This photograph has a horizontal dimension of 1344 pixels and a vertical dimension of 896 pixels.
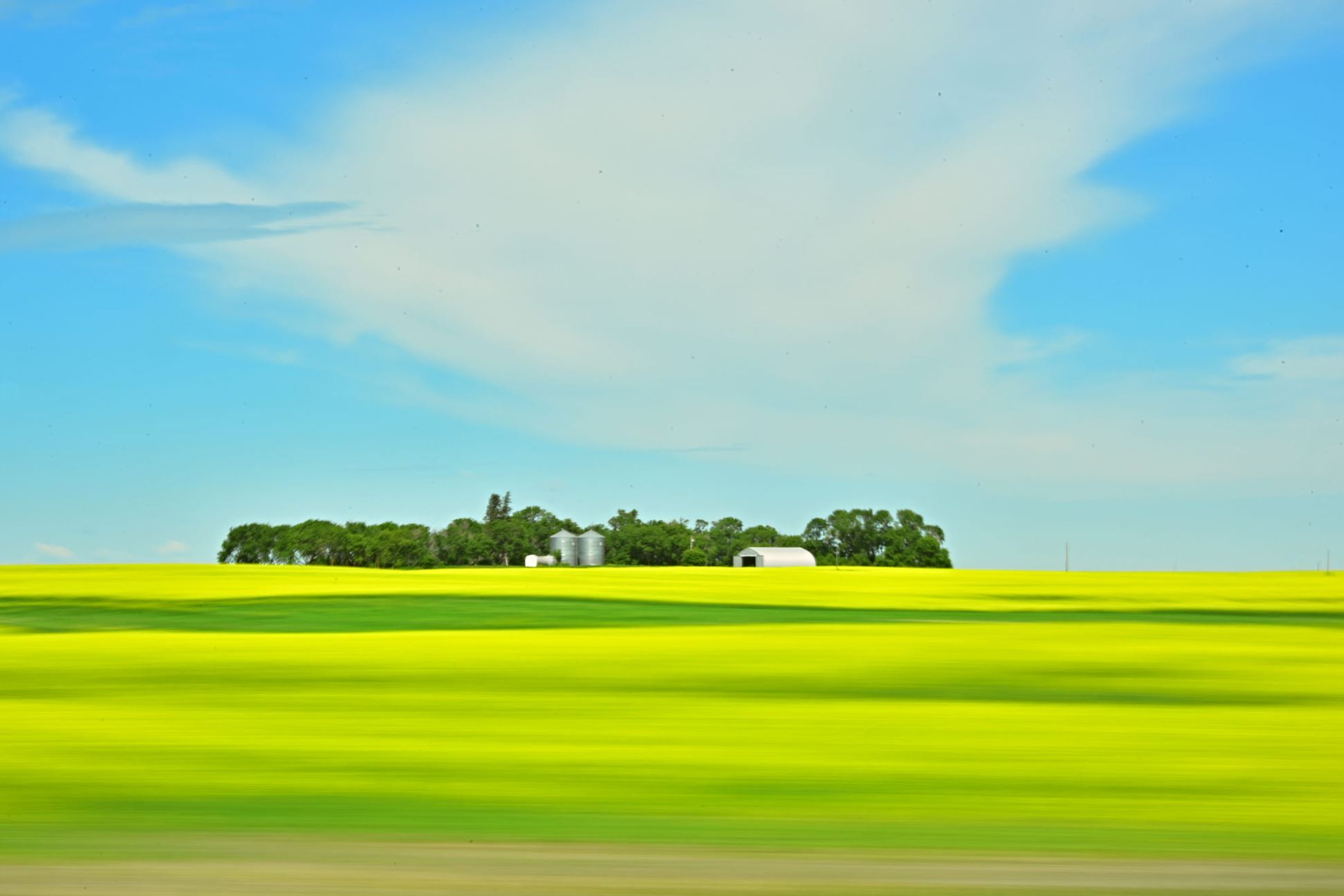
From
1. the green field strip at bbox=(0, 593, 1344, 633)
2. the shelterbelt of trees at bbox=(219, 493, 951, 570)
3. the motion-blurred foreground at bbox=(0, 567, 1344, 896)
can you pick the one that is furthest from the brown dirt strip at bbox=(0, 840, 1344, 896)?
the shelterbelt of trees at bbox=(219, 493, 951, 570)

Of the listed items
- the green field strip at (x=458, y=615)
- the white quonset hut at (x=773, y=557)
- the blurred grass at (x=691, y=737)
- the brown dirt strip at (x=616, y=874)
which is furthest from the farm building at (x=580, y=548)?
the brown dirt strip at (x=616, y=874)

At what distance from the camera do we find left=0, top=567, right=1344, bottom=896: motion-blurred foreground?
6.94 metres

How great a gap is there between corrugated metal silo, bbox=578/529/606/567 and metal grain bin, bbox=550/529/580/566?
22.8 inches

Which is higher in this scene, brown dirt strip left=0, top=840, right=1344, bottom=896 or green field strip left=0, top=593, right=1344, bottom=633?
green field strip left=0, top=593, right=1344, bottom=633

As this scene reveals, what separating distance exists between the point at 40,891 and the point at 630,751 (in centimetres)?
534

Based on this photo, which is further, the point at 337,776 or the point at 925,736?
the point at 925,736

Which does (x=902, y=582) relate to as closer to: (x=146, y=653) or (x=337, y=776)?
(x=146, y=653)

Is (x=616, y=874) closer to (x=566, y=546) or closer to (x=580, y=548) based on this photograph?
(x=580, y=548)

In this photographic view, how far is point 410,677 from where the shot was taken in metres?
16.3

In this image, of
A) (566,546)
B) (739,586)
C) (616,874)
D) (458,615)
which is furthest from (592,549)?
(616,874)

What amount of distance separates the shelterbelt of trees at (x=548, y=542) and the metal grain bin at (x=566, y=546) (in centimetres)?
169

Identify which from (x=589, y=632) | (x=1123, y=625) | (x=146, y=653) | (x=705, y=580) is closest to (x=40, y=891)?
(x=146, y=653)

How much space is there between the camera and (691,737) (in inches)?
456

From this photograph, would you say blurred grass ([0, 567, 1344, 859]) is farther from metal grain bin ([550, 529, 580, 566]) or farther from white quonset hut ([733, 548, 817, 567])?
metal grain bin ([550, 529, 580, 566])
